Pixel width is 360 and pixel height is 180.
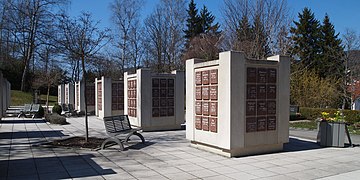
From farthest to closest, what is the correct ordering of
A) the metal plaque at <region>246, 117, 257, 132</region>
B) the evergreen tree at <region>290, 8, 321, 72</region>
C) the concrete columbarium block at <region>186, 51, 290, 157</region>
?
the evergreen tree at <region>290, 8, 321, 72</region>, the metal plaque at <region>246, 117, 257, 132</region>, the concrete columbarium block at <region>186, 51, 290, 157</region>

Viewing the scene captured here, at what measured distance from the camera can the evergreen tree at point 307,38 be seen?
38062 millimetres

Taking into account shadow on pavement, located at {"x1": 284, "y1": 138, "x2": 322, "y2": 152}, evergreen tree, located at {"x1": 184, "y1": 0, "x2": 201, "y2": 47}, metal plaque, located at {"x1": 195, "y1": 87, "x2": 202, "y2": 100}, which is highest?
evergreen tree, located at {"x1": 184, "y1": 0, "x2": 201, "y2": 47}

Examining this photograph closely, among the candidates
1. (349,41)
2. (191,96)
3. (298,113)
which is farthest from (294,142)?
(349,41)

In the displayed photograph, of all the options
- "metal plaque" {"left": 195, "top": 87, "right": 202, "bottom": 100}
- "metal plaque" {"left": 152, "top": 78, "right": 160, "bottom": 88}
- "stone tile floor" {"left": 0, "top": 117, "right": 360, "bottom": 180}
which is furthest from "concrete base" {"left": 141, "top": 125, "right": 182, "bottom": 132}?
"metal plaque" {"left": 195, "top": 87, "right": 202, "bottom": 100}

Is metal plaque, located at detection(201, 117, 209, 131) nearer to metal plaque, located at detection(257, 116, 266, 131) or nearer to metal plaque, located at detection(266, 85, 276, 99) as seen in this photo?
metal plaque, located at detection(257, 116, 266, 131)

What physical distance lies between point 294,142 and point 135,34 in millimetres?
26841

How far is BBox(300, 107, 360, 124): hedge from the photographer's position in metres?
18.3

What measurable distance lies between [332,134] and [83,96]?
65.6 feet

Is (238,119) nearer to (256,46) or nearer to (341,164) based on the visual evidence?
(341,164)

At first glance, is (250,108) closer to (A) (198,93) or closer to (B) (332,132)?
(A) (198,93)

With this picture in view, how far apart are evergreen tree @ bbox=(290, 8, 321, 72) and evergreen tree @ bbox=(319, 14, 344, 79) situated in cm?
78

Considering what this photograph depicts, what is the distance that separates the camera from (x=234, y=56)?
7883mm

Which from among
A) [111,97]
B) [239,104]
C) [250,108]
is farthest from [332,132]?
[111,97]

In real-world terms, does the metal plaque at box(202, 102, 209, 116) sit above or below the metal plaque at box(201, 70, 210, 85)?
below
